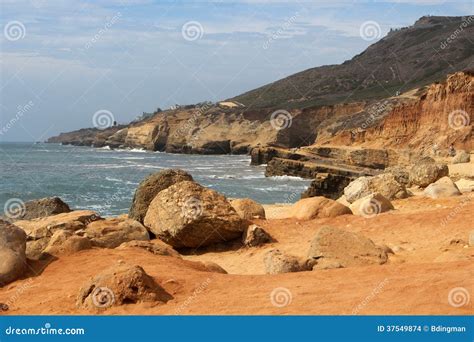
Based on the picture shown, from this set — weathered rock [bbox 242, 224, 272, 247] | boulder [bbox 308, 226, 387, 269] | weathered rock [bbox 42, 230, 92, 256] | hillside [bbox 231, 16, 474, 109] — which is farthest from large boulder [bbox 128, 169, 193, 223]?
hillside [bbox 231, 16, 474, 109]

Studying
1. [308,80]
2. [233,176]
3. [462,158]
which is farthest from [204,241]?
[308,80]

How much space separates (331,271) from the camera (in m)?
9.95

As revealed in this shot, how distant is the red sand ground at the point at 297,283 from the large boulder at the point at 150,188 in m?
3.43

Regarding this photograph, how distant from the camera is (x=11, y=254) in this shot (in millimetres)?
10984

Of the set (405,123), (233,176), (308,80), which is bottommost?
(233,176)

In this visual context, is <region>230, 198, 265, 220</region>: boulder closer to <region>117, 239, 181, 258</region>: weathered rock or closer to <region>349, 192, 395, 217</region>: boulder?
<region>349, 192, 395, 217</region>: boulder

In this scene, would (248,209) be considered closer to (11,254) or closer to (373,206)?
(373,206)

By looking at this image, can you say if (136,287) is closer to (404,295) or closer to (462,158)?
(404,295)

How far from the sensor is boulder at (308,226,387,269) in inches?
426

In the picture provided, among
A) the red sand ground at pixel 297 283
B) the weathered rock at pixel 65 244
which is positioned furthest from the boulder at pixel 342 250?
the weathered rock at pixel 65 244

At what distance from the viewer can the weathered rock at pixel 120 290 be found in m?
8.70

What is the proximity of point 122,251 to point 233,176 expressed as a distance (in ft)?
131

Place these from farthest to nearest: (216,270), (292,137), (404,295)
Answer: (292,137), (216,270), (404,295)

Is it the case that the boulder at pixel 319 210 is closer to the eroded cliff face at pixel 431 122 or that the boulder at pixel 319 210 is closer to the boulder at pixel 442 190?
the boulder at pixel 442 190
